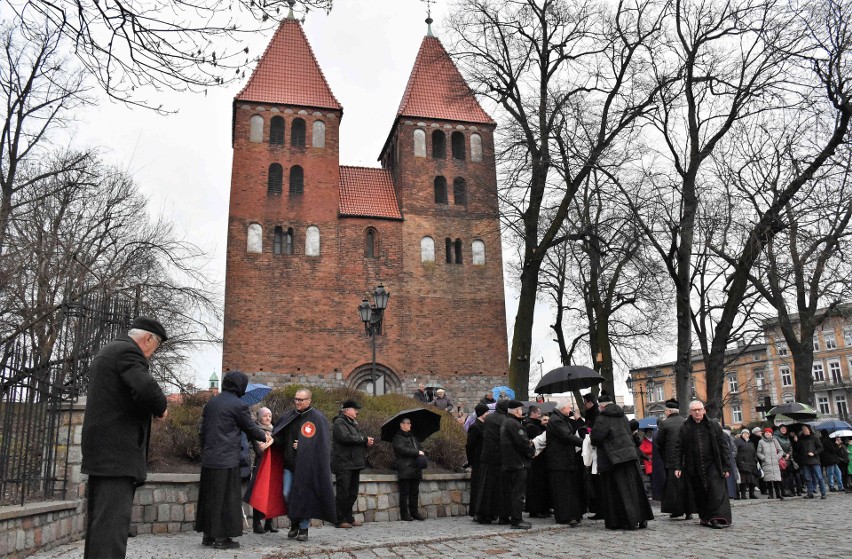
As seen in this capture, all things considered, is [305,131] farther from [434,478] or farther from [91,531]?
[91,531]

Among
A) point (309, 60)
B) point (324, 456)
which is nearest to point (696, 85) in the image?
point (324, 456)

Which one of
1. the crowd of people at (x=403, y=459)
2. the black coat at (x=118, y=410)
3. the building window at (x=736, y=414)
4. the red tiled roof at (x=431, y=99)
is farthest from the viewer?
the building window at (x=736, y=414)

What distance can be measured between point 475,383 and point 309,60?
17626 mm

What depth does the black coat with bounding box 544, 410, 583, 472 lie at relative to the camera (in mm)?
9672

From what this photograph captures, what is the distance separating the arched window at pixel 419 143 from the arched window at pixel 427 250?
4262 millimetres

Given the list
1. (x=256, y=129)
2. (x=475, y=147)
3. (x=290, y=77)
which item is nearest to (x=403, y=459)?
(x=256, y=129)

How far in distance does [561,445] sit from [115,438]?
6460 millimetres

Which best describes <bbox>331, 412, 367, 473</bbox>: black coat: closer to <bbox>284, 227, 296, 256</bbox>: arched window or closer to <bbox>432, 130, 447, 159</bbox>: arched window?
<bbox>284, 227, 296, 256</bbox>: arched window

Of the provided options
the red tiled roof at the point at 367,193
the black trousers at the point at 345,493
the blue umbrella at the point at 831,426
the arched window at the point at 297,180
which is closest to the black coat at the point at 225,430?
the black trousers at the point at 345,493

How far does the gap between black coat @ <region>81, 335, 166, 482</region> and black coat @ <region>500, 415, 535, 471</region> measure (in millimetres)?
5378

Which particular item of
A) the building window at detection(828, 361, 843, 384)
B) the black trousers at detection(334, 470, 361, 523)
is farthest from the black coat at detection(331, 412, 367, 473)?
the building window at detection(828, 361, 843, 384)

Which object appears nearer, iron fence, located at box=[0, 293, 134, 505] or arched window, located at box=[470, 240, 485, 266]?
iron fence, located at box=[0, 293, 134, 505]

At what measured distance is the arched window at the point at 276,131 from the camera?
3247 centimetres

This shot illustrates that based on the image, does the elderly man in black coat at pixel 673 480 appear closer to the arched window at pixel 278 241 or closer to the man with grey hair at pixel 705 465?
the man with grey hair at pixel 705 465
